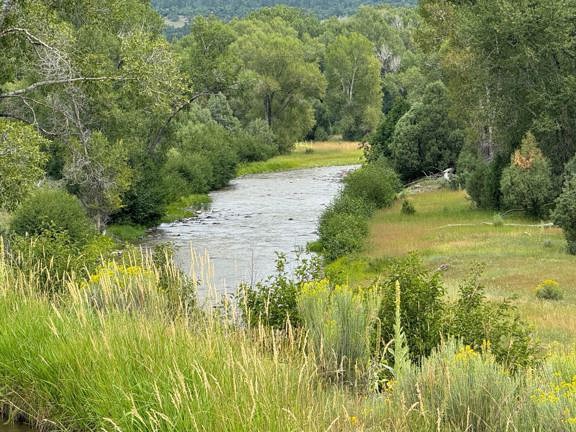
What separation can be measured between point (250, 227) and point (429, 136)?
67.3ft

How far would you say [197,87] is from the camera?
48438 mm

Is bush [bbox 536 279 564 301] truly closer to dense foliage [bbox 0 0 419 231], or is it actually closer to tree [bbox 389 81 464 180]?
dense foliage [bbox 0 0 419 231]

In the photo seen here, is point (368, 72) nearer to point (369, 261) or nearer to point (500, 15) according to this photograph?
point (500, 15)

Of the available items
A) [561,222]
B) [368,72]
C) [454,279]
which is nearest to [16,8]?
[454,279]

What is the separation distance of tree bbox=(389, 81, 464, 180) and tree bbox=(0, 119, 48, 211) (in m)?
41.1

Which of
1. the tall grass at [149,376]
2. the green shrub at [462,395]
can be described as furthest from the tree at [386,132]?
the green shrub at [462,395]

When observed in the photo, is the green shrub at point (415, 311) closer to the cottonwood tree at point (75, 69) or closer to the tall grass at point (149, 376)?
the tall grass at point (149, 376)

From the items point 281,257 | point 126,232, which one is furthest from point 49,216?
point 281,257

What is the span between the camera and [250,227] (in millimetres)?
40125

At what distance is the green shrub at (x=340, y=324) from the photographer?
973cm

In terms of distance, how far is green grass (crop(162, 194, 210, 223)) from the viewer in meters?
45.5

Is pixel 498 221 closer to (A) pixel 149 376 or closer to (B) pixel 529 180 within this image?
(B) pixel 529 180

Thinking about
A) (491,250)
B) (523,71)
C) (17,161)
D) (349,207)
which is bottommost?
(491,250)

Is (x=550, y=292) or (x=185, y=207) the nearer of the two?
(x=550, y=292)
